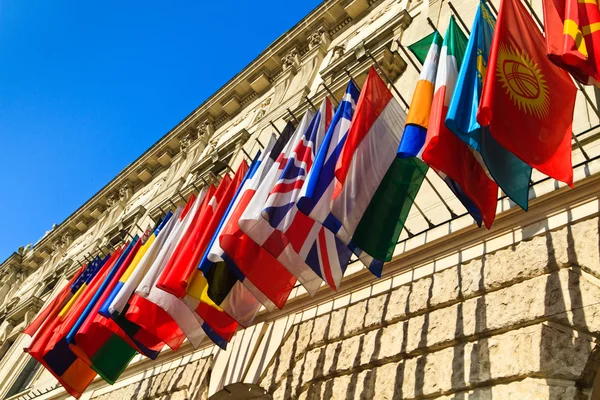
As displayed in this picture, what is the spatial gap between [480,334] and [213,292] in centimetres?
267

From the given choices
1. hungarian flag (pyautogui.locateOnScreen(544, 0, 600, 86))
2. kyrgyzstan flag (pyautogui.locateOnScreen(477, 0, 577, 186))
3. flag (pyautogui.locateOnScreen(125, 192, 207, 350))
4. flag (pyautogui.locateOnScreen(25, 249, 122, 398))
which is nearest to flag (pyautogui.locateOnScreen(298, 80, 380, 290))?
kyrgyzstan flag (pyautogui.locateOnScreen(477, 0, 577, 186))

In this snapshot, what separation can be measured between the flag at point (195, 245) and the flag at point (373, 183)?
86.5 inches

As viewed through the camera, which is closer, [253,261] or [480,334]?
[480,334]

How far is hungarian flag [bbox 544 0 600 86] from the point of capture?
362 centimetres

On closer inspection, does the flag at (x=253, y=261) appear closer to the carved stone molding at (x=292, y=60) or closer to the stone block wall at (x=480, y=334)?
the stone block wall at (x=480, y=334)

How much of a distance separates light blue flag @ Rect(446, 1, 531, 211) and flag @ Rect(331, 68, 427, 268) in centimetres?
106

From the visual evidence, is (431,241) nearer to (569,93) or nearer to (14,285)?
(569,93)

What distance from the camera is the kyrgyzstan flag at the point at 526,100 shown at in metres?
3.87

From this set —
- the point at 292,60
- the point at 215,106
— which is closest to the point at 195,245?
the point at 292,60

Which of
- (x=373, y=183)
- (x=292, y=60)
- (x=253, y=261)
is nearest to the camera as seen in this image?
(x=373, y=183)

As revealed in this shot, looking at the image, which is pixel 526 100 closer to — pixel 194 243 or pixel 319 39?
pixel 194 243

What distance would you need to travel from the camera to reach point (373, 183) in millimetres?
4965

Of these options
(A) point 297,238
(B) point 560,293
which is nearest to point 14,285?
(A) point 297,238

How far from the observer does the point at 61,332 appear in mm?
8242
